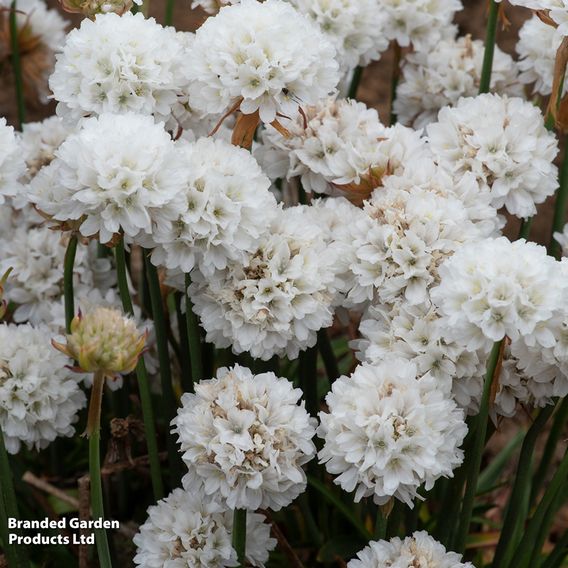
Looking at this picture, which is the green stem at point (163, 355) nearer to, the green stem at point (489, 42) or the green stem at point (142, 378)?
the green stem at point (142, 378)

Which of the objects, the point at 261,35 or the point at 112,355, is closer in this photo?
the point at 112,355

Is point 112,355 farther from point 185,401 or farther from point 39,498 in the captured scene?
point 39,498

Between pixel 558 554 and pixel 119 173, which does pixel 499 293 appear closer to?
pixel 119 173

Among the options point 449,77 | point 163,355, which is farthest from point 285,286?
point 449,77

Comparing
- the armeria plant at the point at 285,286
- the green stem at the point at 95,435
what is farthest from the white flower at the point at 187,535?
the green stem at the point at 95,435

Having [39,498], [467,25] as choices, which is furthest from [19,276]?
[467,25]

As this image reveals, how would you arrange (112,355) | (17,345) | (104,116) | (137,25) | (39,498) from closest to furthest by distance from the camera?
(112,355)
(104,116)
(137,25)
(17,345)
(39,498)

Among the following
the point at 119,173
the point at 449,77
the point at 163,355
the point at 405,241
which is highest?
the point at 449,77
